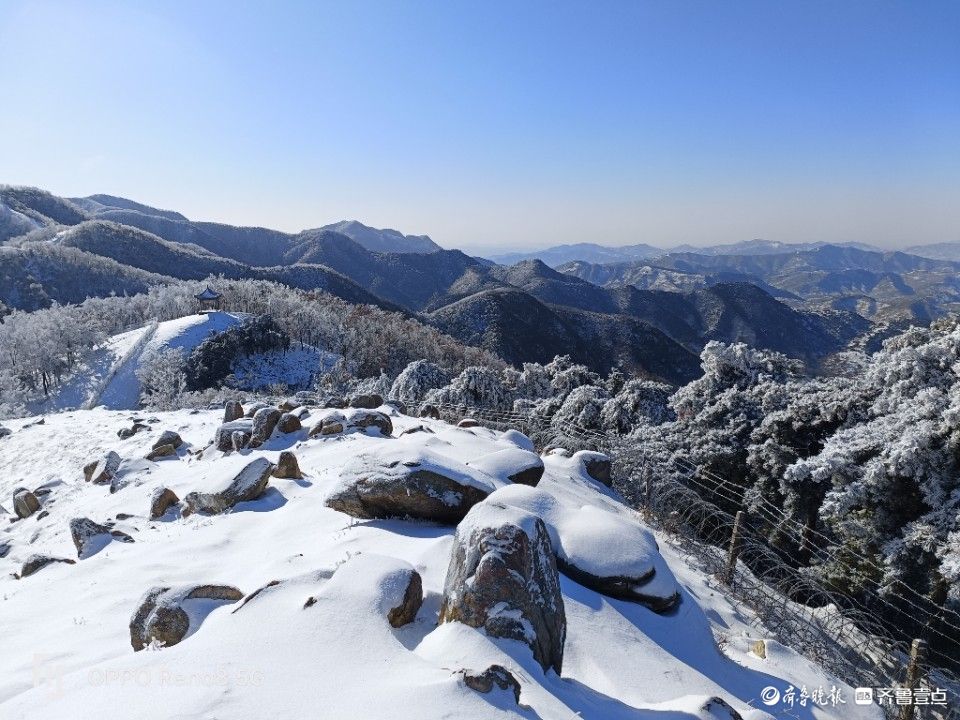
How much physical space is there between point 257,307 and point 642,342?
7899cm

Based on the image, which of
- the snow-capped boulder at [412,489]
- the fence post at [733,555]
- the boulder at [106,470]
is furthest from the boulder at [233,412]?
the fence post at [733,555]

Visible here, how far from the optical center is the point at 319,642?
384 centimetres

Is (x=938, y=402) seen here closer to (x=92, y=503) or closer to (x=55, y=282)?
(x=92, y=503)

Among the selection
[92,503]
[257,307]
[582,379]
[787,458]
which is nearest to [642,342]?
[257,307]

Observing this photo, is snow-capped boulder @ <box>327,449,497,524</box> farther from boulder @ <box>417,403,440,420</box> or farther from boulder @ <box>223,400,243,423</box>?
boulder @ <box>223,400,243,423</box>

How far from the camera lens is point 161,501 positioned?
1001 centimetres

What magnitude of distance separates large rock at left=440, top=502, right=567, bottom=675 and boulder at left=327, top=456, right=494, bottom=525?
2.31m

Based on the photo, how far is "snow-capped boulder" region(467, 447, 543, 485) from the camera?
8.09 meters

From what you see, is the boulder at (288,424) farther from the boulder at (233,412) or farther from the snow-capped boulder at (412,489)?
the snow-capped boulder at (412,489)

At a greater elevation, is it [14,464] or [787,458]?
[787,458]

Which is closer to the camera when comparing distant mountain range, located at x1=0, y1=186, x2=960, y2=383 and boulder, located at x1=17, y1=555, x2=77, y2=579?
boulder, located at x1=17, y1=555, x2=77, y2=579

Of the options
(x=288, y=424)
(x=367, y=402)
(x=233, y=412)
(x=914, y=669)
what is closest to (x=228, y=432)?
(x=288, y=424)

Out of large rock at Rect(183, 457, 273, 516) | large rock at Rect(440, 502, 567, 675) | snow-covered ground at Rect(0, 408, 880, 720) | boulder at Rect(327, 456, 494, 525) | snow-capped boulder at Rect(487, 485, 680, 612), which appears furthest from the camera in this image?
large rock at Rect(183, 457, 273, 516)

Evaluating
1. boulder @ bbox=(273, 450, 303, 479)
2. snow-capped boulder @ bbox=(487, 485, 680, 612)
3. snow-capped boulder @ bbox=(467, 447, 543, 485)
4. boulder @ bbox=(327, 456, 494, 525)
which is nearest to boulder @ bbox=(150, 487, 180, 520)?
boulder @ bbox=(273, 450, 303, 479)
